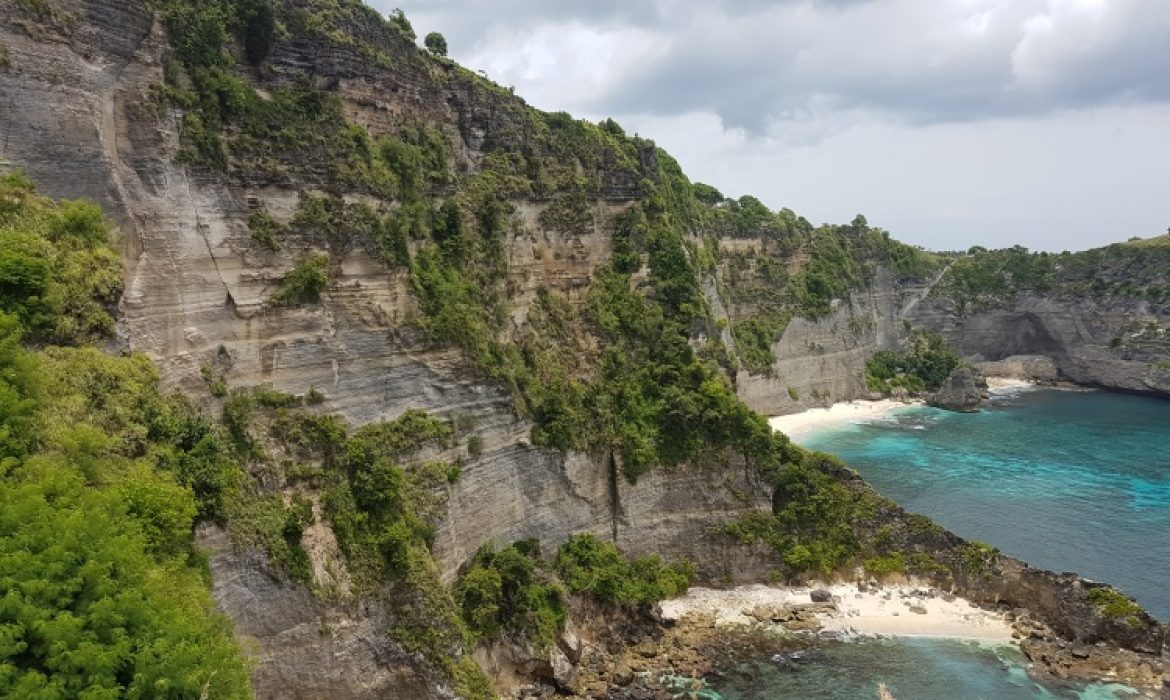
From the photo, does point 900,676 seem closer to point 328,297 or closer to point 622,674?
point 622,674

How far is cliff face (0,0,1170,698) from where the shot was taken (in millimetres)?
23656

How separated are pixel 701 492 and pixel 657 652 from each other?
10.2 metres

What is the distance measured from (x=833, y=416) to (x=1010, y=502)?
27.9m

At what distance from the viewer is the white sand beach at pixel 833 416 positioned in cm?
7656

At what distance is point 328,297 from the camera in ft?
101

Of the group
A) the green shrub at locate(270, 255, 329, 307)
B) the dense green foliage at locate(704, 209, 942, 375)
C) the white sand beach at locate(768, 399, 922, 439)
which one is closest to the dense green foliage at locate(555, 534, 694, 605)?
the green shrub at locate(270, 255, 329, 307)

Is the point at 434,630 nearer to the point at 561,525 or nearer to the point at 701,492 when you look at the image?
the point at 561,525

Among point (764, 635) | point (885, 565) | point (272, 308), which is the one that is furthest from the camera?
point (885, 565)

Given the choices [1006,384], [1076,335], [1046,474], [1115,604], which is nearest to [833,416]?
[1046,474]

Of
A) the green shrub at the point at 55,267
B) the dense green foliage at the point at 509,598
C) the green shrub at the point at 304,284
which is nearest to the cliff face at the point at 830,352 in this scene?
the dense green foliage at the point at 509,598

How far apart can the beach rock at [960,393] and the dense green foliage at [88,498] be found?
3355 inches

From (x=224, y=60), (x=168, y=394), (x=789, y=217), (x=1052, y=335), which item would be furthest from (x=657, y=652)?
(x=1052, y=335)

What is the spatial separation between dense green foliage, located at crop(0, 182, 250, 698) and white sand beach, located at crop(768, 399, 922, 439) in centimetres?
6009

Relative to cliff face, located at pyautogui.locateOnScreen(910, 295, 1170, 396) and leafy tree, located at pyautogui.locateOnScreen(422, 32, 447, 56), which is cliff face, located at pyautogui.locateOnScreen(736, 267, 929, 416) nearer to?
cliff face, located at pyautogui.locateOnScreen(910, 295, 1170, 396)
